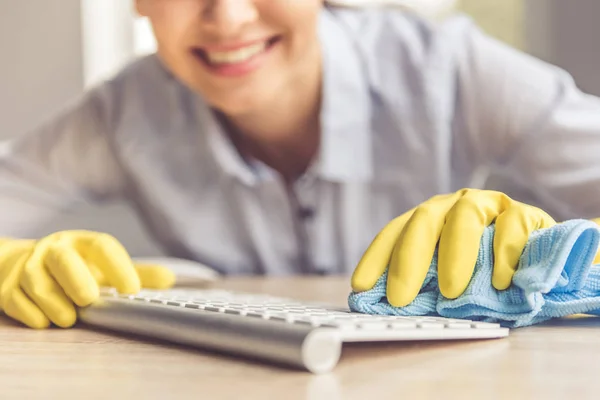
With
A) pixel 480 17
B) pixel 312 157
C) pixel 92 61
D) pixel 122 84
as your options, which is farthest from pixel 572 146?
pixel 92 61

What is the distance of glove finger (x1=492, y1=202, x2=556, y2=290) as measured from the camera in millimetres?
466

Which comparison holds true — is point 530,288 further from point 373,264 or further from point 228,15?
point 228,15

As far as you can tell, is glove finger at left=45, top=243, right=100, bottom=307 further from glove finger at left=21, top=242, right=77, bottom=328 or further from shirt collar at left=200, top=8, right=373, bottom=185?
shirt collar at left=200, top=8, right=373, bottom=185

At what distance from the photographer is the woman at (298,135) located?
1034 mm

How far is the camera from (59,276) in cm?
56

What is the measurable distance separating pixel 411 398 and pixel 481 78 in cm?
88

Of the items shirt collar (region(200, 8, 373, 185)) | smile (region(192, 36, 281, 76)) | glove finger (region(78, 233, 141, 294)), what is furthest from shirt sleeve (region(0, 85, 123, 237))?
glove finger (region(78, 233, 141, 294))

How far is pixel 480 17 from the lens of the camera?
1845 mm

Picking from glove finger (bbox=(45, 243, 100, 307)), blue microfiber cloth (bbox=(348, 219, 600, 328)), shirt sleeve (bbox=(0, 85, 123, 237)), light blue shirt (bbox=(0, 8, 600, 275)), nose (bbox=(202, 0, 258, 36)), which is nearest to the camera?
blue microfiber cloth (bbox=(348, 219, 600, 328))

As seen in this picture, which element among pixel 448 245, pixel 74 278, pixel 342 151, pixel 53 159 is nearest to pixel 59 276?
pixel 74 278

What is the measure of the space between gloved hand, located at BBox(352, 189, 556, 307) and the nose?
54 centimetres

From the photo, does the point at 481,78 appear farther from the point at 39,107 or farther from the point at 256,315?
the point at 39,107

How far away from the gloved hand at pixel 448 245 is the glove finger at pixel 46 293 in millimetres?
217

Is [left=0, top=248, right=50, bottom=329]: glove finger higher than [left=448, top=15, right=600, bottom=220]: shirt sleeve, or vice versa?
[left=0, top=248, right=50, bottom=329]: glove finger
